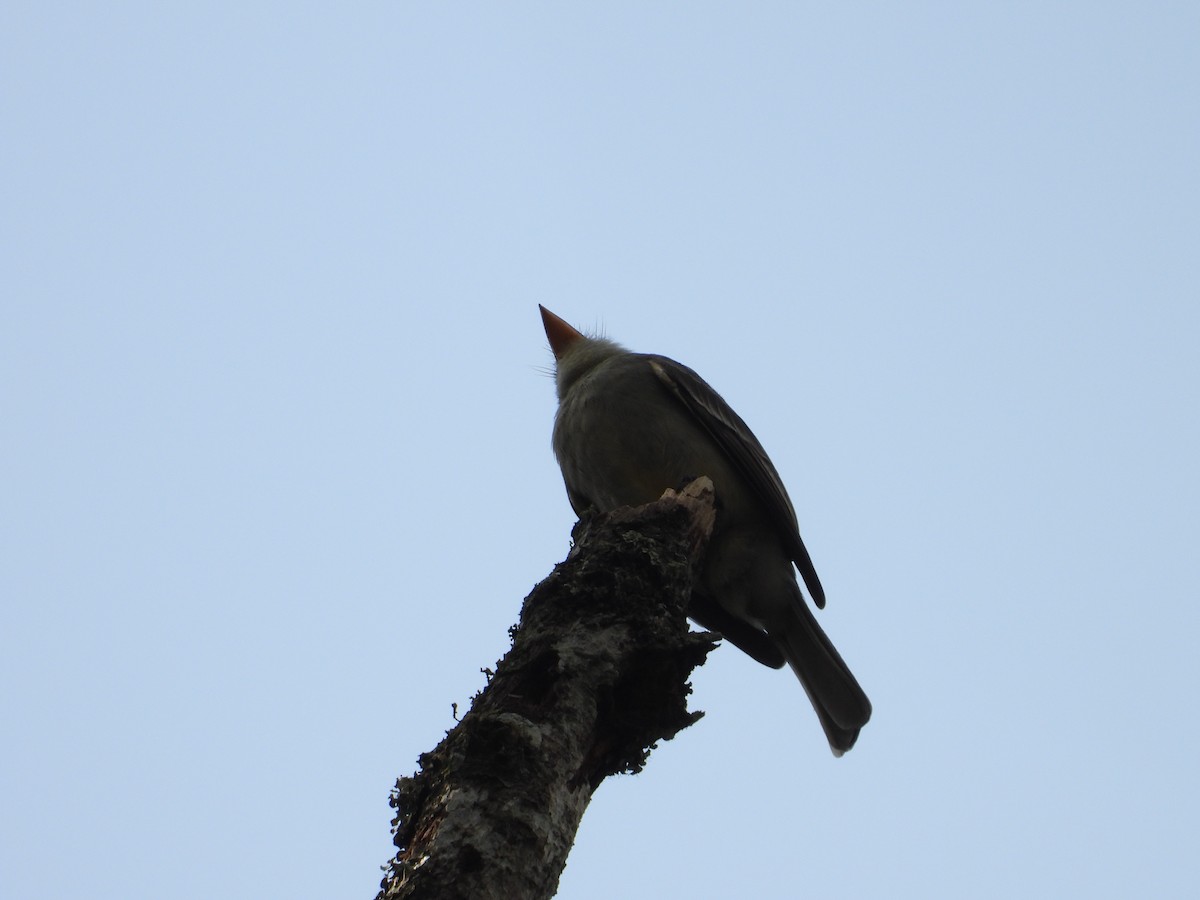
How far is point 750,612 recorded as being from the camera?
6.65 meters

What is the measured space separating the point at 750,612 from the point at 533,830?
156 inches

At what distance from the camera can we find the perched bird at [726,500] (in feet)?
21.4

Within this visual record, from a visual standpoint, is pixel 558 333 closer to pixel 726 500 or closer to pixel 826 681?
pixel 726 500

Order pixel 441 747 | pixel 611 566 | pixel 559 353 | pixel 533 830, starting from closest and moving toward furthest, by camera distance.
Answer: pixel 533 830, pixel 441 747, pixel 611 566, pixel 559 353

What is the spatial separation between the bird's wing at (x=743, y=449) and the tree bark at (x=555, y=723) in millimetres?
2262

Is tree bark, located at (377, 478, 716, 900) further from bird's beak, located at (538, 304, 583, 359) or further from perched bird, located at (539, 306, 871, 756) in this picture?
bird's beak, located at (538, 304, 583, 359)

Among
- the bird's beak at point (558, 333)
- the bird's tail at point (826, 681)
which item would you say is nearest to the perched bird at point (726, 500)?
the bird's tail at point (826, 681)

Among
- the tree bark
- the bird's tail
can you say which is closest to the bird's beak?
the bird's tail

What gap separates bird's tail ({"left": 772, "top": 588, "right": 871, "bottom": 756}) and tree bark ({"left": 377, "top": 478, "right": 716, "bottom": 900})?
94.8 inches

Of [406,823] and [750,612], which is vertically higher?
[750,612]

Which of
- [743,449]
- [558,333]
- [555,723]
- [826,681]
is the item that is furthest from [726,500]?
[555,723]

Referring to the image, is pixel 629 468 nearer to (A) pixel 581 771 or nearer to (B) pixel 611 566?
(B) pixel 611 566

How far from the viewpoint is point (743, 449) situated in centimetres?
674

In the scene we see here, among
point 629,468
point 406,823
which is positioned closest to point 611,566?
point 406,823
